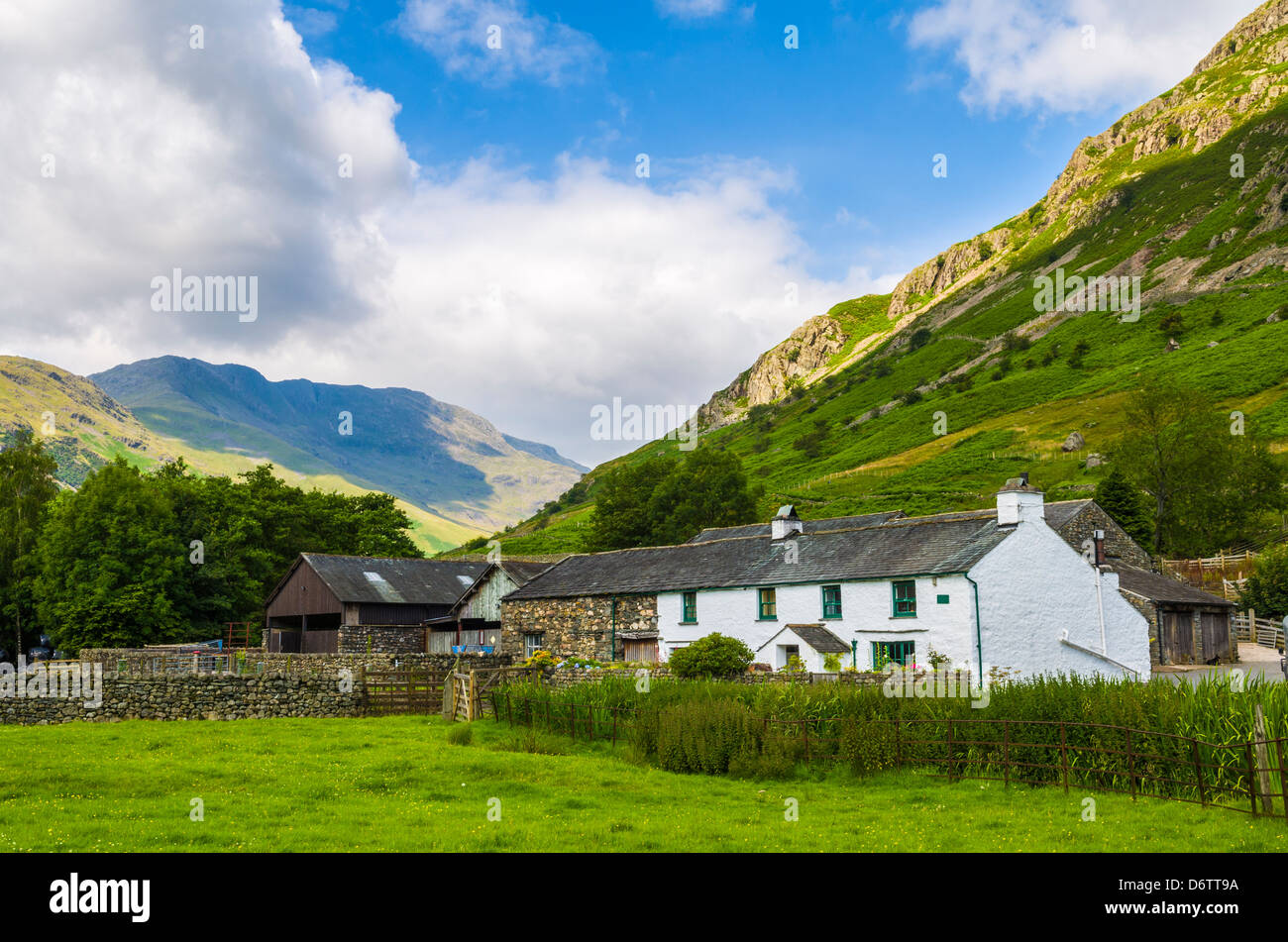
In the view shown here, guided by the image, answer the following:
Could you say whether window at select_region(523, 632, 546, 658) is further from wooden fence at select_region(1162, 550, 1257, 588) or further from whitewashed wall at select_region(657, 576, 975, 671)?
wooden fence at select_region(1162, 550, 1257, 588)

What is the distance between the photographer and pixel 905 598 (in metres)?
32.4

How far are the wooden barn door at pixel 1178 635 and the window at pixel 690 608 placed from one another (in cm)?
2057

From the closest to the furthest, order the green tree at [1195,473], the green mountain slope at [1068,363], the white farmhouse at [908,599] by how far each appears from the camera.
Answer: the white farmhouse at [908,599], the green tree at [1195,473], the green mountain slope at [1068,363]

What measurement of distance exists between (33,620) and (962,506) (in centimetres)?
6995

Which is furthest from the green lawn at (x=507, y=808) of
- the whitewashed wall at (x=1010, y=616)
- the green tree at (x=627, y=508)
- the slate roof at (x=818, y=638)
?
the green tree at (x=627, y=508)

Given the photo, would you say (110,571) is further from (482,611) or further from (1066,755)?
(1066,755)

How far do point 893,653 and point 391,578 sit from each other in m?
35.0

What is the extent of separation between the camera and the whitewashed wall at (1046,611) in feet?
101

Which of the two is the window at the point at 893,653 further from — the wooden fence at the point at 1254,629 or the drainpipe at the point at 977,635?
the wooden fence at the point at 1254,629

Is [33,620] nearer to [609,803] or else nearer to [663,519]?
[663,519]

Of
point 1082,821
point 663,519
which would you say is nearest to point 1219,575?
point 663,519

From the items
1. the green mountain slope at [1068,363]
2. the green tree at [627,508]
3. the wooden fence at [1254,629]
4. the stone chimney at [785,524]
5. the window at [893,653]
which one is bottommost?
the wooden fence at [1254,629]

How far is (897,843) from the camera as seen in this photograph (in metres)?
12.1
